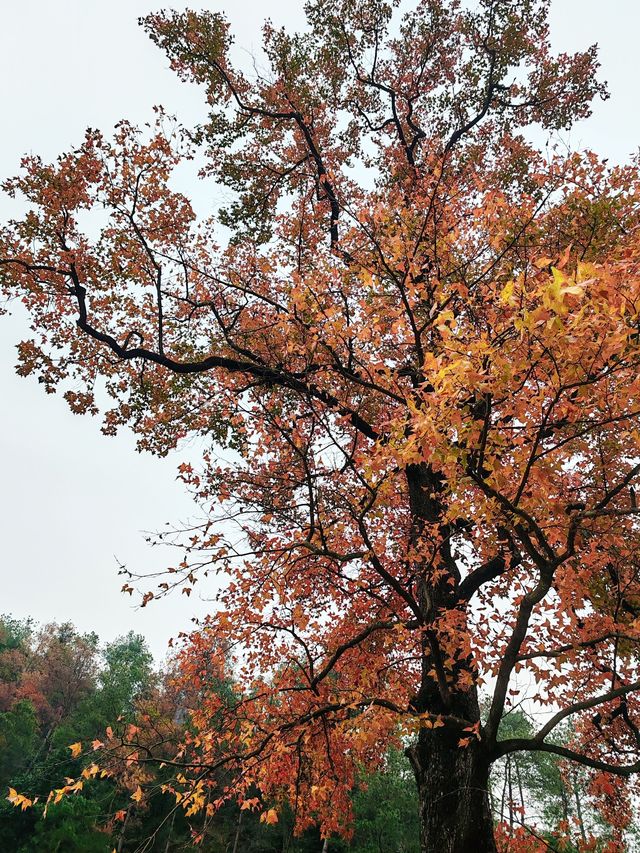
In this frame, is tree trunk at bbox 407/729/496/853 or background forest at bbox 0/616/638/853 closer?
tree trunk at bbox 407/729/496/853

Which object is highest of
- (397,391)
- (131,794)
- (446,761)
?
(397,391)

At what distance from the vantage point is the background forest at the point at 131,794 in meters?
20.3

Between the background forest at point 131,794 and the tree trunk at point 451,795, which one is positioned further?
the background forest at point 131,794

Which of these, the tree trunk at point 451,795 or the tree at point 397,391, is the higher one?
the tree at point 397,391

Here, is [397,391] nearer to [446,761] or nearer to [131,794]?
[446,761]

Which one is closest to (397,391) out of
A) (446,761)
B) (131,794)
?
(446,761)

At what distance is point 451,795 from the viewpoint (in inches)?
197

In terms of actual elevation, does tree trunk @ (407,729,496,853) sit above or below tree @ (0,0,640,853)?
below

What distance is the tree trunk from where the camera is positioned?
4.50 meters

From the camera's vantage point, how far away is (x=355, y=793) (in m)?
23.8

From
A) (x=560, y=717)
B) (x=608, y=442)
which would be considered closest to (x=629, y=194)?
(x=608, y=442)

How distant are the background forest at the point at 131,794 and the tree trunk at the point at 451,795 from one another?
27cm

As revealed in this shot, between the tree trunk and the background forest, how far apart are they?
268 mm

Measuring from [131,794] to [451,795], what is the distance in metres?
9.36
